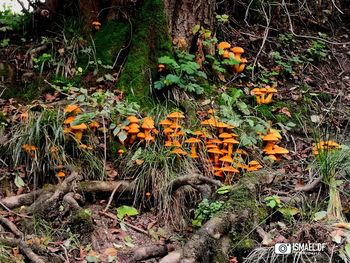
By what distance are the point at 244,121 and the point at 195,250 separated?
2173mm

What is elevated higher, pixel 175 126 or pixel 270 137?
pixel 175 126

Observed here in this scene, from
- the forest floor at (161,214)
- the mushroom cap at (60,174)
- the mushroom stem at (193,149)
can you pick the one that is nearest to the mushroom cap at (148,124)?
the forest floor at (161,214)

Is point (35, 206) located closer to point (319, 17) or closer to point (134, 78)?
point (134, 78)

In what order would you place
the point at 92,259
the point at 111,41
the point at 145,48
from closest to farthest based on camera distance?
the point at 92,259, the point at 145,48, the point at 111,41

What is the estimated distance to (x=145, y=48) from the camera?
593 cm

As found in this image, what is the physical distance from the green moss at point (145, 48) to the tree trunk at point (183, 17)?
0.13m

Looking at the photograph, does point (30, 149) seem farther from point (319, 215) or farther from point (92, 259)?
point (319, 215)

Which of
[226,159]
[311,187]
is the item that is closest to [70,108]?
[226,159]

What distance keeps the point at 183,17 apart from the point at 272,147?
1889mm

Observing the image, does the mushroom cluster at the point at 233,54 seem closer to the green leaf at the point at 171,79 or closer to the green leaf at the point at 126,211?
the green leaf at the point at 171,79

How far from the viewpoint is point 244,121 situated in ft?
18.7

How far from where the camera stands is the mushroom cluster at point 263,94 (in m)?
6.20

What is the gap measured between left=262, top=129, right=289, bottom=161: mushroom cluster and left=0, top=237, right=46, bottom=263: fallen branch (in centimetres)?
271

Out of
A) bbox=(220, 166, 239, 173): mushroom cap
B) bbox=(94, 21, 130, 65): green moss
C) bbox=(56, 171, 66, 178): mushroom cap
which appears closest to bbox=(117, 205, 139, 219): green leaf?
bbox=(56, 171, 66, 178): mushroom cap
